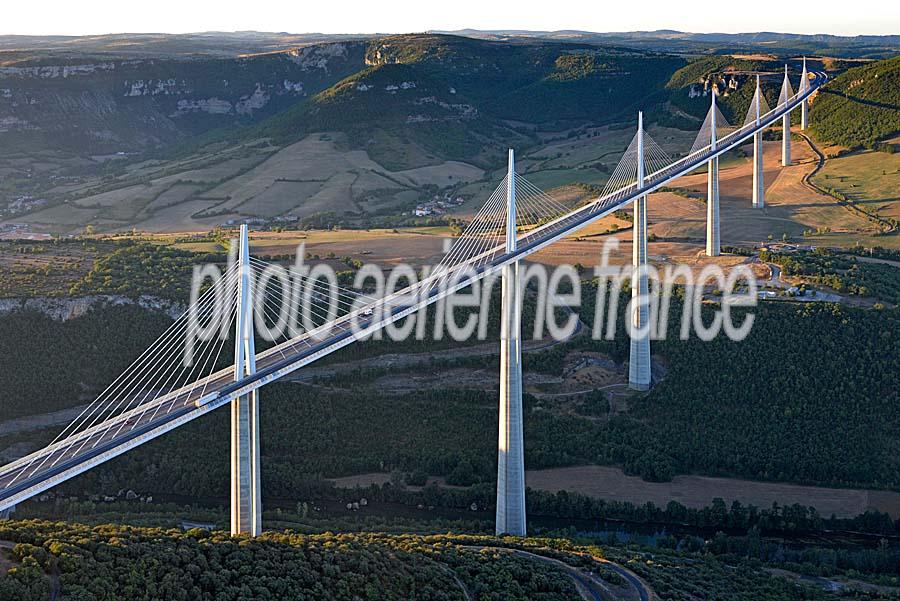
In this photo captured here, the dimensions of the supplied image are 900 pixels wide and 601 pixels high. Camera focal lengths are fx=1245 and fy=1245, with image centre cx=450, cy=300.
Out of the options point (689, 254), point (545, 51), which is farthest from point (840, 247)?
point (545, 51)

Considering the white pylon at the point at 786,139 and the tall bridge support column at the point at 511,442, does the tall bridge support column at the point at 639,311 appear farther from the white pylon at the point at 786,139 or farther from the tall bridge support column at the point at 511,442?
the white pylon at the point at 786,139

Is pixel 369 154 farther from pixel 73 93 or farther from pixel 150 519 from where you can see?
pixel 150 519

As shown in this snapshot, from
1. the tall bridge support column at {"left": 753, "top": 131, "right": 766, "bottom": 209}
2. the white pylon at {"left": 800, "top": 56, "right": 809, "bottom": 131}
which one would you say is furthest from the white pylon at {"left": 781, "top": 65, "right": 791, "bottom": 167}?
the tall bridge support column at {"left": 753, "top": 131, "right": 766, "bottom": 209}

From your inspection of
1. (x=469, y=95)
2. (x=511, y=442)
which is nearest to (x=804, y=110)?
(x=469, y=95)

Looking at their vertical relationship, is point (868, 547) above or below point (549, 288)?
below

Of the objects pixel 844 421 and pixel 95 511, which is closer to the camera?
pixel 95 511

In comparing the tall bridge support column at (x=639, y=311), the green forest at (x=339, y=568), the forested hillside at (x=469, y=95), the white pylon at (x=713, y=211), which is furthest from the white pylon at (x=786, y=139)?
the green forest at (x=339, y=568)
